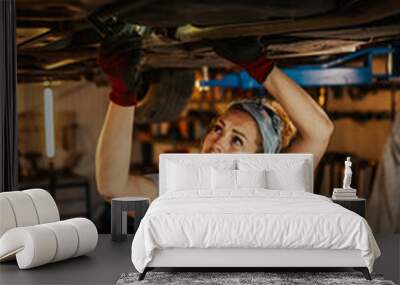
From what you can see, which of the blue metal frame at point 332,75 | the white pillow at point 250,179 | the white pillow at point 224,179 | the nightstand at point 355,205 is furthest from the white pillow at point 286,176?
the blue metal frame at point 332,75

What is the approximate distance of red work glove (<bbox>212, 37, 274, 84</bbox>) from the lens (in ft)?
24.1

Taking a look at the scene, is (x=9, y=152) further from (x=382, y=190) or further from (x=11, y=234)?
(x=382, y=190)

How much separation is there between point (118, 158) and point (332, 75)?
2410 mm

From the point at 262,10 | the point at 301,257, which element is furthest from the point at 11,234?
the point at 262,10

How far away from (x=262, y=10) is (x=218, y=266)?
3076 mm

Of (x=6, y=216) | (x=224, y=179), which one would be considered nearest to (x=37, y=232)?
(x=6, y=216)

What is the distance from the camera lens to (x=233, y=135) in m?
7.46

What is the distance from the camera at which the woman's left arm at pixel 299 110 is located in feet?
24.2

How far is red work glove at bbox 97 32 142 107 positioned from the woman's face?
0.90 meters

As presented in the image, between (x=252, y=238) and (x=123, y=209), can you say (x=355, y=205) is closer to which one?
(x=252, y=238)

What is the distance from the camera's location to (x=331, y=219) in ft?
16.8

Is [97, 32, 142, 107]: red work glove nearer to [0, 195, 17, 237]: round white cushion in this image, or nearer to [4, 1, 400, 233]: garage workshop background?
[4, 1, 400, 233]: garage workshop background

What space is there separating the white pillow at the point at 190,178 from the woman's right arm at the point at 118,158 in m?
0.70

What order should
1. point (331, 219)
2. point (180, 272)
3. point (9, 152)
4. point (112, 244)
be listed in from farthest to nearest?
point (9, 152) < point (112, 244) < point (180, 272) < point (331, 219)
